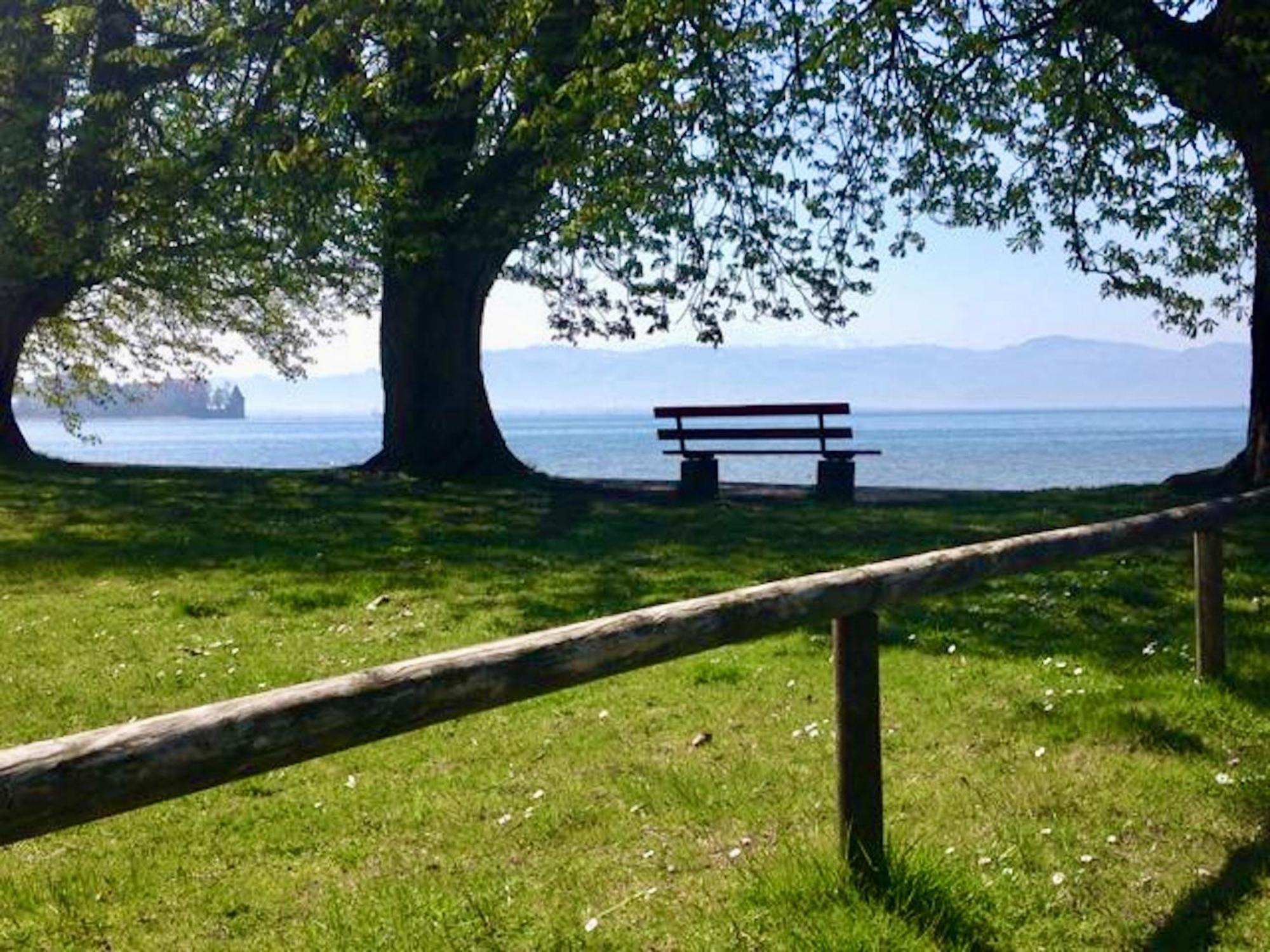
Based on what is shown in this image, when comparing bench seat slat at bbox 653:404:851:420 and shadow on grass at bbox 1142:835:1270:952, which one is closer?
shadow on grass at bbox 1142:835:1270:952

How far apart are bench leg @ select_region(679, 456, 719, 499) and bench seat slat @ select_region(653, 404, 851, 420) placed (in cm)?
84

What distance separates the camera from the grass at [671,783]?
5.09m

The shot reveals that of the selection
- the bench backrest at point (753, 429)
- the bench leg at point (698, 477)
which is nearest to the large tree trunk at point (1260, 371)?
the bench backrest at point (753, 429)

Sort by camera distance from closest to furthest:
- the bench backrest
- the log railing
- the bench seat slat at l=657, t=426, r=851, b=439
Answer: the log railing → the bench seat slat at l=657, t=426, r=851, b=439 → the bench backrest

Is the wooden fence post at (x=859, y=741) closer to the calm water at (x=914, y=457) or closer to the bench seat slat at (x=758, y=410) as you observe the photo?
the bench seat slat at (x=758, y=410)

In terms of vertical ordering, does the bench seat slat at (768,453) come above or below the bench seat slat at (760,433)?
below

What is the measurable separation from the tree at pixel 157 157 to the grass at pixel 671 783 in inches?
376

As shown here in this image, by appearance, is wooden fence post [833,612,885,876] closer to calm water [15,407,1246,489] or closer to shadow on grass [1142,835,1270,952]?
shadow on grass [1142,835,1270,952]

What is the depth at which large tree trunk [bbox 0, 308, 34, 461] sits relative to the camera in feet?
103

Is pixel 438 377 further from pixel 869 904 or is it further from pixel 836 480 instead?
pixel 869 904

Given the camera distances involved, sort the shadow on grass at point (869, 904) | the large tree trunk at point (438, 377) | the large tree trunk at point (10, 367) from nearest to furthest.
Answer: the shadow on grass at point (869, 904)
the large tree trunk at point (438, 377)
the large tree trunk at point (10, 367)

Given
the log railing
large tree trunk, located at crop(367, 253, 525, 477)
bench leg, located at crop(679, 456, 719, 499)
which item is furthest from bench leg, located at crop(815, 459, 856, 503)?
the log railing

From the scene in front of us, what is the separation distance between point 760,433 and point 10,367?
21558mm

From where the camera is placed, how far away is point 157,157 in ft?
77.7
